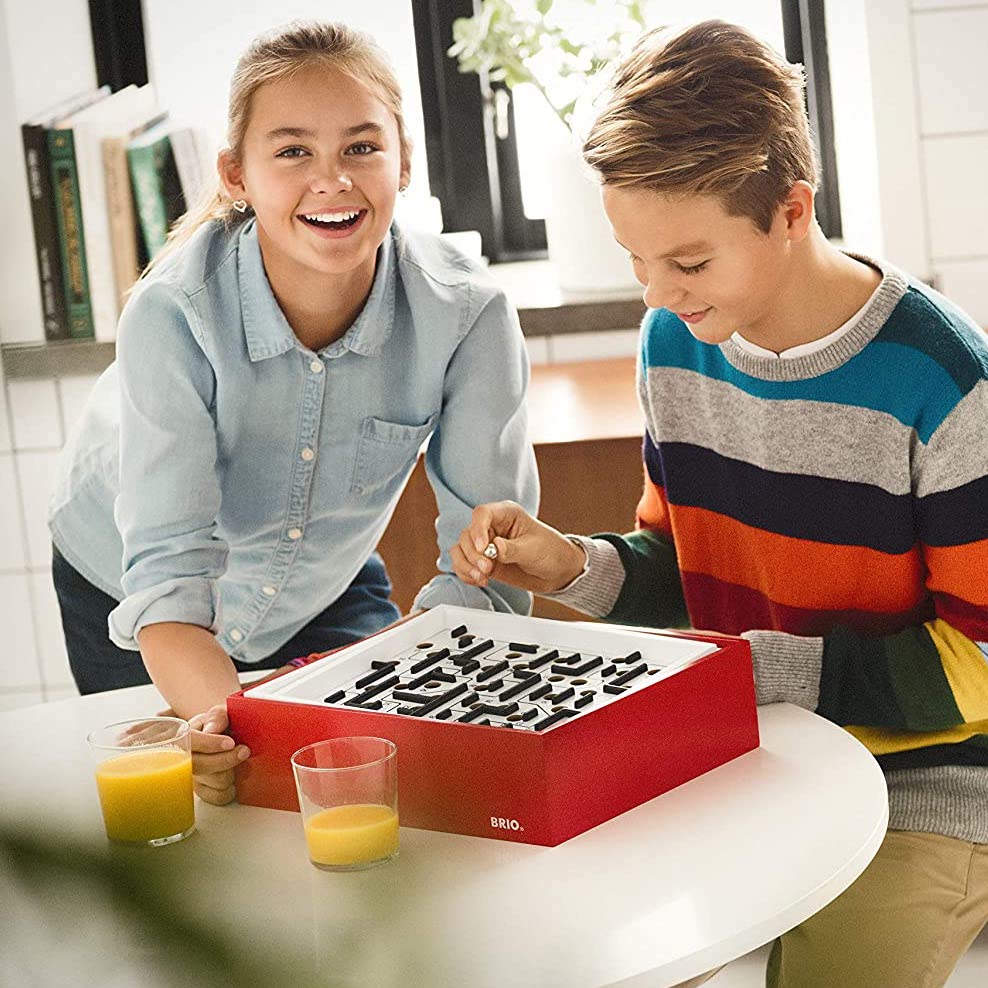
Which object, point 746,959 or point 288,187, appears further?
point 746,959

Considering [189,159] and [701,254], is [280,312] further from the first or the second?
[189,159]

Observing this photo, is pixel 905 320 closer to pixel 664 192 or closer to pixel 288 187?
pixel 664 192

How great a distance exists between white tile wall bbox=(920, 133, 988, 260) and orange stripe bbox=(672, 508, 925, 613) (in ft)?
3.65

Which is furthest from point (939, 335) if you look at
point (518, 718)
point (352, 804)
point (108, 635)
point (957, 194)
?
point (957, 194)

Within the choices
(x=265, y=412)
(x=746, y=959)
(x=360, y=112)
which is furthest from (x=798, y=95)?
(x=746, y=959)

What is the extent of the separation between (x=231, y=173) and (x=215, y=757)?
59cm

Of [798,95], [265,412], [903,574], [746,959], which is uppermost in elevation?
[798,95]

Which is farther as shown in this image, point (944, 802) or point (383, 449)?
point (383, 449)

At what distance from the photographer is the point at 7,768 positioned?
0.24 metres

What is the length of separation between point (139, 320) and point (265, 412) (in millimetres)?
146

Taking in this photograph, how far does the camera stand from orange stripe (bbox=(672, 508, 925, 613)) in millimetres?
1252

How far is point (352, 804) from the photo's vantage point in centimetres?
89

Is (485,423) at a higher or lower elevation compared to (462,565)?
higher

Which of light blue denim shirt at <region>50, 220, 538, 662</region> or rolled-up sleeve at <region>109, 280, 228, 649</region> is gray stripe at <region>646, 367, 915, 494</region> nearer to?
light blue denim shirt at <region>50, 220, 538, 662</region>
